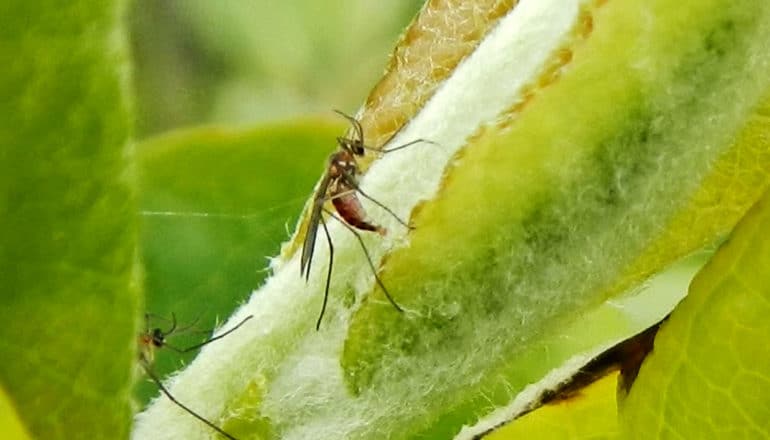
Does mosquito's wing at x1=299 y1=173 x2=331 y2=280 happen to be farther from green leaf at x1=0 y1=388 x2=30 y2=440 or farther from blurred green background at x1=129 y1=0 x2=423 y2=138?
blurred green background at x1=129 y1=0 x2=423 y2=138

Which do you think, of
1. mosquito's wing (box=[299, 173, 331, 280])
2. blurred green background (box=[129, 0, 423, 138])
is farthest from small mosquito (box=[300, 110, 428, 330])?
blurred green background (box=[129, 0, 423, 138])

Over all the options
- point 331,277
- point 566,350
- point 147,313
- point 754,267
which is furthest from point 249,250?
point 754,267

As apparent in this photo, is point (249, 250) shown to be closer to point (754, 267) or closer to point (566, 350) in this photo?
point (566, 350)

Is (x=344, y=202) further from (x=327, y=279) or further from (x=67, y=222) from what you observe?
(x=67, y=222)

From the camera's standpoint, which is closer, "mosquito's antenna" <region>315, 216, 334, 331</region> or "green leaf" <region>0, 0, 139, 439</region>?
"green leaf" <region>0, 0, 139, 439</region>

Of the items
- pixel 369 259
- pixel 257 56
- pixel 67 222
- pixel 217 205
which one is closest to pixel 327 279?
pixel 369 259
